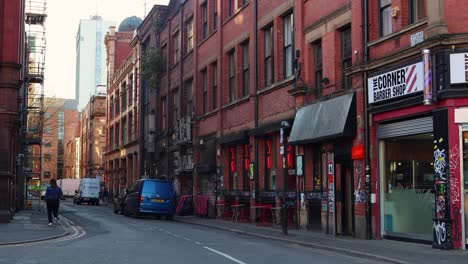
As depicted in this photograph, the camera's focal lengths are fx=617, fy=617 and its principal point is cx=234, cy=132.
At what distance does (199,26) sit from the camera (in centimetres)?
3531

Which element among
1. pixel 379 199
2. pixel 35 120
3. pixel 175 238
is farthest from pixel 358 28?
pixel 35 120

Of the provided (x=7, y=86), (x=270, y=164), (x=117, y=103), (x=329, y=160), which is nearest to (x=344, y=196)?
(x=329, y=160)

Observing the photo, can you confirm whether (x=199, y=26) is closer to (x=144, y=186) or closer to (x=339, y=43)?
(x=144, y=186)

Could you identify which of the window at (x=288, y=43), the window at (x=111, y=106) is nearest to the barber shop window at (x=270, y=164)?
the window at (x=288, y=43)

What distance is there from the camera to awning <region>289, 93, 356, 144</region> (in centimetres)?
1838

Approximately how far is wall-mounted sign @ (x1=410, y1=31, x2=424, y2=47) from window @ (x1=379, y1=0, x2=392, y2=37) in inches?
64.0

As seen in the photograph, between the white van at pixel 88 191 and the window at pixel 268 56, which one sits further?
the white van at pixel 88 191

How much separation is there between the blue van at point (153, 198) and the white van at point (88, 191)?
28692mm

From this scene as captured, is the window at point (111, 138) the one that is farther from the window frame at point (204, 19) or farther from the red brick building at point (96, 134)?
the window frame at point (204, 19)

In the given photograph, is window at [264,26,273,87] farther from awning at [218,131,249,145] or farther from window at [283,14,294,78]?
awning at [218,131,249,145]

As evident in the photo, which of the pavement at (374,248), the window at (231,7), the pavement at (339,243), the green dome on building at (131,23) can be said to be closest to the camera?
the pavement at (374,248)

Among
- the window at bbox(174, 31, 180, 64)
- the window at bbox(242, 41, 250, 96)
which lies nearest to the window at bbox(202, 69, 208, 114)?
the window at bbox(174, 31, 180, 64)

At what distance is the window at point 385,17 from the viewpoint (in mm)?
17328

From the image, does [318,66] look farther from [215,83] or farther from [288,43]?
[215,83]
